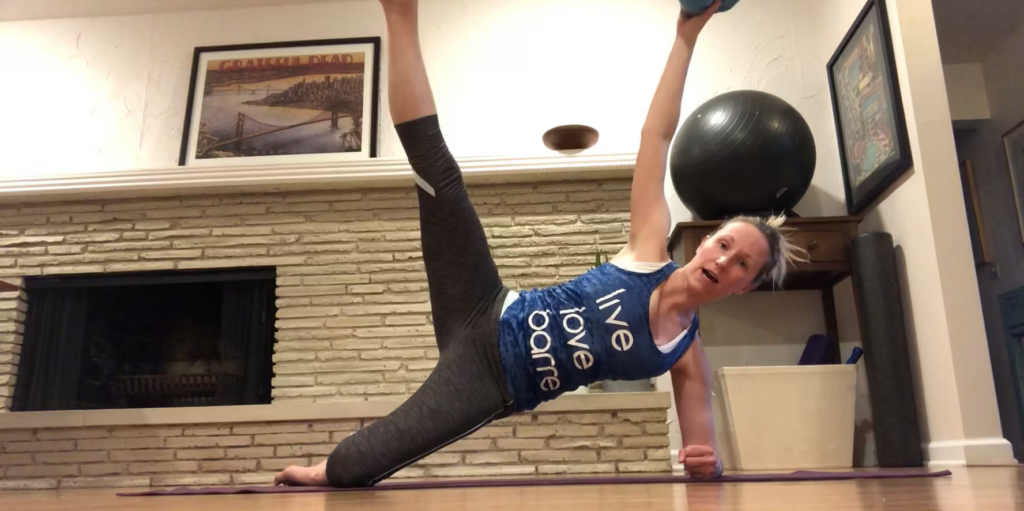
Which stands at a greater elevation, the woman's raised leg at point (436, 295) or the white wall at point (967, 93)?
the white wall at point (967, 93)

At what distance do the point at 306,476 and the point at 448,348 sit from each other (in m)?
0.47

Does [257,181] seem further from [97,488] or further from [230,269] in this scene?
[97,488]

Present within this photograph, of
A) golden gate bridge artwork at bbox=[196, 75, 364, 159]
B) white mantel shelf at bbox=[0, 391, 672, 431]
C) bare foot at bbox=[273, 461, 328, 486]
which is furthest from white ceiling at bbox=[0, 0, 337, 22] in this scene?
bare foot at bbox=[273, 461, 328, 486]

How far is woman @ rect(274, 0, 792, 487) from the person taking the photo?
151 cm

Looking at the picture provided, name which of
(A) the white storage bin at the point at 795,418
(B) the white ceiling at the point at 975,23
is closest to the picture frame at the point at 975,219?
(B) the white ceiling at the point at 975,23

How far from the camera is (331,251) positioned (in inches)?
128

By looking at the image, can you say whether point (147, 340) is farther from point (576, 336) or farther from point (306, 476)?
point (576, 336)

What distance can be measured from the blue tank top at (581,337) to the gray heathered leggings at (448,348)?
0.05m

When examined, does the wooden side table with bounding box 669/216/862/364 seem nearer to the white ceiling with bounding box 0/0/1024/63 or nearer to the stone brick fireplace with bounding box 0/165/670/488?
the stone brick fireplace with bounding box 0/165/670/488

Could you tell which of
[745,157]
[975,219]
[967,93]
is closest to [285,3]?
[745,157]

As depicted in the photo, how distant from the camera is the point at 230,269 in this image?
130 inches

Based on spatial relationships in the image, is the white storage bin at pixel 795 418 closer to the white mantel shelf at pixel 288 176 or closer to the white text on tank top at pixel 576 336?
the white mantel shelf at pixel 288 176

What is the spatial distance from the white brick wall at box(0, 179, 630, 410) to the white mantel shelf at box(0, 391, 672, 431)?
0.75 feet

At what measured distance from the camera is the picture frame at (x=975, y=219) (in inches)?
152
